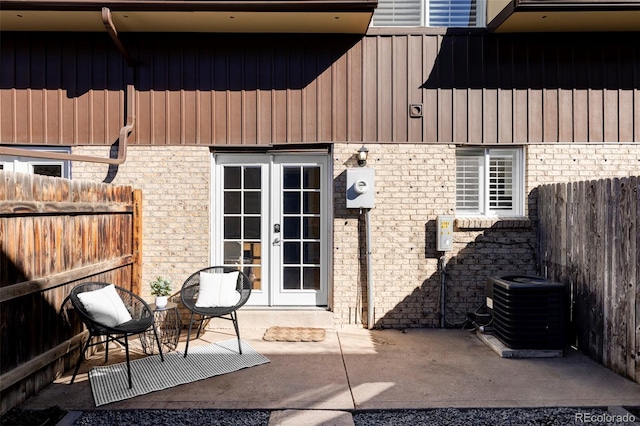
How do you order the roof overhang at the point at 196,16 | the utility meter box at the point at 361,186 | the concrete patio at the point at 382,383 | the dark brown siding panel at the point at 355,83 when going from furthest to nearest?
1. the dark brown siding panel at the point at 355,83
2. the utility meter box at the point at 361,186
3. the roof overhang at the point at 196,16
4. the concrete patio at the point at 382,383

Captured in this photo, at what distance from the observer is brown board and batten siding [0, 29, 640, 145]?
566 centimetres

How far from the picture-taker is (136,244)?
5500mm

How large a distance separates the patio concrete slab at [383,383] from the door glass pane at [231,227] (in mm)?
1596

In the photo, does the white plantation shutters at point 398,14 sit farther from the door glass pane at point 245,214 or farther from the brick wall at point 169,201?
the brick wall at point 169,201

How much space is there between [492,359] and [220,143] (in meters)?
4.28

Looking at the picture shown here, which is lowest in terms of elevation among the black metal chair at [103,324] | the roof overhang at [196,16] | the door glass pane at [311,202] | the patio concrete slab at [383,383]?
the patio concrete slab at [383,383]

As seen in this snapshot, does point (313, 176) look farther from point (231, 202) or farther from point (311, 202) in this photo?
point (231, 202)

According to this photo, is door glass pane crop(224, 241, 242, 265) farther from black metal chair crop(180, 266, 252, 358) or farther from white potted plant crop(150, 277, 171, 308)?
white potted plant crop(150, 277, 171, 308)

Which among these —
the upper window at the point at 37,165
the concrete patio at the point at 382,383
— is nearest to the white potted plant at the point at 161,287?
the concrete patio at the point at 382,383

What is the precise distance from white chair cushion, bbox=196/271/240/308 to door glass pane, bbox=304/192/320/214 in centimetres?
148

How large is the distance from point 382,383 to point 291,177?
9.97 ft

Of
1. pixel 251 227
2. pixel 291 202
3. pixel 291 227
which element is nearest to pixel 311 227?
pixel 291 227

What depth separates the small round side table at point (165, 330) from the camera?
4707 millimetres

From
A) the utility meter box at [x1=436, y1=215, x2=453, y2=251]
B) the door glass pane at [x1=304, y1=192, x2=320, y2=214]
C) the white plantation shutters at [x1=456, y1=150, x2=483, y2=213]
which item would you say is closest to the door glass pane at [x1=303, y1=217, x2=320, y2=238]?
the door glass pane at [x1=304, y1=192, x2=320, y2=214]
